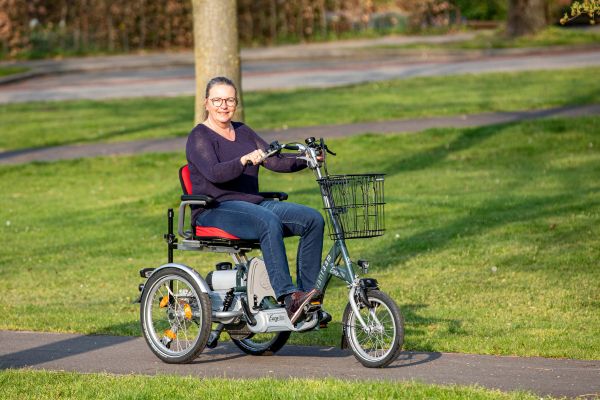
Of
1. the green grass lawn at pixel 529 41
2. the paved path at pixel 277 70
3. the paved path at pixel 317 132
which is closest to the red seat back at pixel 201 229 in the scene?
the paved path at pixel 317 132

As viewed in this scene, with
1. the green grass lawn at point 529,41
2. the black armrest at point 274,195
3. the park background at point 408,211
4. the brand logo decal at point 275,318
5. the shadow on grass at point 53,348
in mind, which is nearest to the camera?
the brand logo decal at point 275,318

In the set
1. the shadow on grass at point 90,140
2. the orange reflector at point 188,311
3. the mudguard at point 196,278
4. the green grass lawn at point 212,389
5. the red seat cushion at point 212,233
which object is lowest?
the shadow on grass at point 90,140

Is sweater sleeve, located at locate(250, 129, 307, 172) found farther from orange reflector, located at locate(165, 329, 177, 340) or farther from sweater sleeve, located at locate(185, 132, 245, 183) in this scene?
orange reflector, located at locate(165, 329, 177, 340)

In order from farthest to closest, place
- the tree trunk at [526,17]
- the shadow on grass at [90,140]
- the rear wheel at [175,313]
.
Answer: the tree trunk at [526,17], the shadow on grass at [90,140], the rear wheel at [175,313]

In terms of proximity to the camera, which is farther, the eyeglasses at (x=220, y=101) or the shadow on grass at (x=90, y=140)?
the shadow on grass at (x=90, y=140)

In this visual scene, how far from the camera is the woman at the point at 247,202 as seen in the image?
733 cm

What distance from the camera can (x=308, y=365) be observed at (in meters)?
7.45


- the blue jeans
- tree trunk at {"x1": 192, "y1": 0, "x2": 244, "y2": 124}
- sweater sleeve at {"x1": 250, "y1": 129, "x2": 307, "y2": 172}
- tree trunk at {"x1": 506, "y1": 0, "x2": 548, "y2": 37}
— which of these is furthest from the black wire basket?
tree trunk at {"x1": 506, "y1": 0, "x2": 548, "y2": 37}

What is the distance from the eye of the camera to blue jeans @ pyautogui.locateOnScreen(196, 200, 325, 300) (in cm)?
732

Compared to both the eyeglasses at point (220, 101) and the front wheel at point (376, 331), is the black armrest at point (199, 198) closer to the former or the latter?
the eyeglasses at point (220, 101)

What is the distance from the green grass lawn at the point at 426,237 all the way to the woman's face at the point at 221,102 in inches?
65.9

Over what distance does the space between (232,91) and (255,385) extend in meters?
1.92

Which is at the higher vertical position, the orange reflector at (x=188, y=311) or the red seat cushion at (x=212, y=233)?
the red seat cushion at (x=212, y=233)

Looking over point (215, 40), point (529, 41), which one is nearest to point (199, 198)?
point (215, 40)
